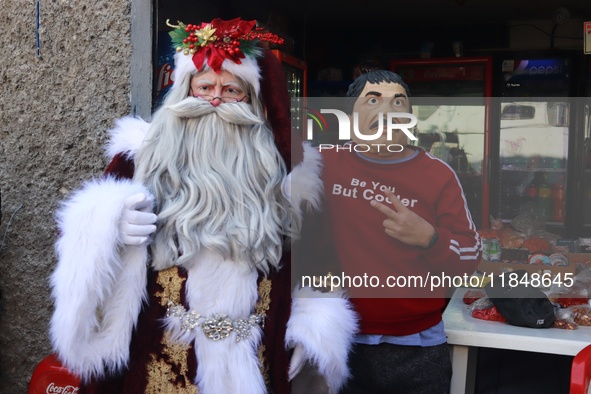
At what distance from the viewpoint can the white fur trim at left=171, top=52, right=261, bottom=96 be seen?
82.2 inches

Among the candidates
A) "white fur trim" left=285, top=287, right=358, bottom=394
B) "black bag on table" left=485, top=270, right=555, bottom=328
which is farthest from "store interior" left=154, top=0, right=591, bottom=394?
"white fur trim" left=285, top=287, right=358, bottom=394

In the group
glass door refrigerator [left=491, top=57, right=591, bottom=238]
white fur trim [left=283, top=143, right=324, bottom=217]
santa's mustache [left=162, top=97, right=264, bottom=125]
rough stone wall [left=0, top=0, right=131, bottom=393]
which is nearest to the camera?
santa's mustache [left=162, top=97, right=264, bottom=125]

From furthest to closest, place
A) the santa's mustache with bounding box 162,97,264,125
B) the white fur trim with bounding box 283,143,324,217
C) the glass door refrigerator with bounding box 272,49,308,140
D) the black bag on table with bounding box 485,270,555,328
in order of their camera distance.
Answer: the glass door refrigerator with bounding box 272,49,308,140, the black bag on table with bounding box 485,270,555,328, the white fur trim with bounding box 283,143,324,217, the santa's mustache with bounding box 162,97,264,125

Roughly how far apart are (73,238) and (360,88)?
1101mm

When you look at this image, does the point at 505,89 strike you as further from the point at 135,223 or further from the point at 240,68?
the point at 135,223

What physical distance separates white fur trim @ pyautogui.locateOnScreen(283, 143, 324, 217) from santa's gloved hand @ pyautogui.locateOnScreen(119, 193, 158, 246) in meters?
0.46

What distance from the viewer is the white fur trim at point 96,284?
1.92 m

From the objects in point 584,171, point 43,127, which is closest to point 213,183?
point 43,127

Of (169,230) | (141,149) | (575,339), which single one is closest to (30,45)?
(141,149)

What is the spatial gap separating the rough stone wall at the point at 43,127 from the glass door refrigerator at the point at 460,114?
387cm

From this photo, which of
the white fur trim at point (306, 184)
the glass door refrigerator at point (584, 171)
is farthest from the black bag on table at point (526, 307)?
the glass door refrigerator at point (584, 171)

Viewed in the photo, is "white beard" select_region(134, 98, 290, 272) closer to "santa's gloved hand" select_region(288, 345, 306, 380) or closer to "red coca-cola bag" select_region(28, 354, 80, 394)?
"santa's gloved hand" select_region(288, 345, 306, 380)

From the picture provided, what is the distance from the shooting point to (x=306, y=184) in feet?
7.15

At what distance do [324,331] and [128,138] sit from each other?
91 cm
